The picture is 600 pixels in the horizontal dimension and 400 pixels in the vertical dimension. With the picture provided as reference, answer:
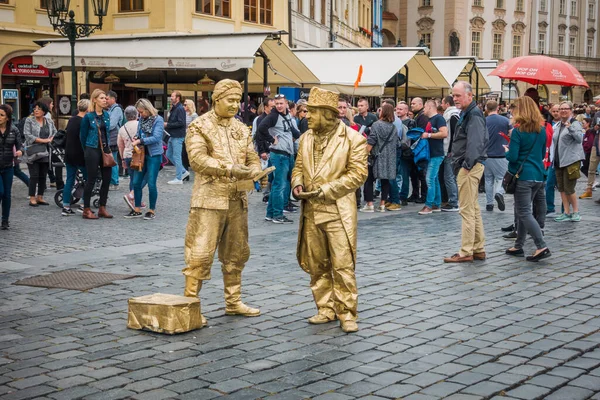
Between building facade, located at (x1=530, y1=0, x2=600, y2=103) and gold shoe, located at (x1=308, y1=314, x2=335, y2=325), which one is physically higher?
building facade, located at (x1=530, y1=0, x2=600, y2=103)

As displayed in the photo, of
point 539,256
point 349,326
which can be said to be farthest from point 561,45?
point 349,326

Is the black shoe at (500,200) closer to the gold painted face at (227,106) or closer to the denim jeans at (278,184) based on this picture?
the denim jeans at (278,184)

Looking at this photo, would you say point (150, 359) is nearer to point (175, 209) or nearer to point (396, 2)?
point (175, 209)

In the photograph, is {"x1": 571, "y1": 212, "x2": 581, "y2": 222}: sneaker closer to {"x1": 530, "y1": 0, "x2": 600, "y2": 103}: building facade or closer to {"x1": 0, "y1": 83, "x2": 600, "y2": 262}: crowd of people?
{"x1": 0, "y1": 83, "x2": 600, "y2": 262}: crowd of people

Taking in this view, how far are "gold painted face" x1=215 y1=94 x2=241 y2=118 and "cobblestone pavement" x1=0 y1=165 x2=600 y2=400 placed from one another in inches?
61.9

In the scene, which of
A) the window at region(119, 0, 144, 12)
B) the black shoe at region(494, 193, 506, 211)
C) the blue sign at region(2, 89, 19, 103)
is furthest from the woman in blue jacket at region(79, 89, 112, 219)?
the window at region(119, 0, 144, 12)

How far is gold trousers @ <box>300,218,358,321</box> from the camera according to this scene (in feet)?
21.2

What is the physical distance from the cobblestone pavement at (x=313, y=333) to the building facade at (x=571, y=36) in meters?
73.7

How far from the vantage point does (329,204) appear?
6500mm

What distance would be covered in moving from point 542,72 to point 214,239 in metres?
9.40

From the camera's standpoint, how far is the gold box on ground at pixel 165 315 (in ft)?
20.4

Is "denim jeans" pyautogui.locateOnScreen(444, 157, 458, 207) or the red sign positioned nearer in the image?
"denim jeans" pyautogui.locateOnScreen(444, 157, 458, 207)

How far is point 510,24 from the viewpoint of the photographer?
256 feet

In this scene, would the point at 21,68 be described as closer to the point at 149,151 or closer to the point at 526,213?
the point at 149,151
